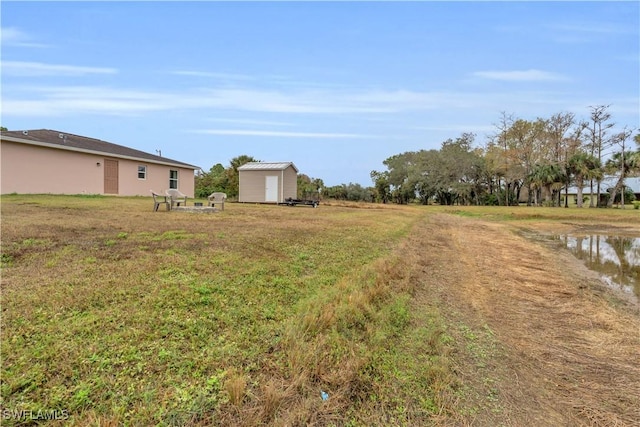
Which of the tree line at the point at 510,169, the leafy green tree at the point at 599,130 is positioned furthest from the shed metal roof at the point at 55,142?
the leafy green tree at the point at 599,130

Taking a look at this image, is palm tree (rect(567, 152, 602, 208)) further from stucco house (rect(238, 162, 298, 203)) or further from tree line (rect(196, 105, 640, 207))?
stucco house (rect(238, 162, 298, 203))

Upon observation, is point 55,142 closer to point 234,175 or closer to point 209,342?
point 234,175

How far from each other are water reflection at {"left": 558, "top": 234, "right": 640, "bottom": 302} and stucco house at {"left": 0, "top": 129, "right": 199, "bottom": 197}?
67.5 feet

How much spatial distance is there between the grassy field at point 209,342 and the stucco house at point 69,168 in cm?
1307

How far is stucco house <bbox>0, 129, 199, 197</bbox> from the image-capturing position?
13867 millimetres

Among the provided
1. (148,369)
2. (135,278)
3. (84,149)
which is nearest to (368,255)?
(135,278)

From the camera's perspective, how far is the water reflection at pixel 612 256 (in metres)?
6.00

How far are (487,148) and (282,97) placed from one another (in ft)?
89.8

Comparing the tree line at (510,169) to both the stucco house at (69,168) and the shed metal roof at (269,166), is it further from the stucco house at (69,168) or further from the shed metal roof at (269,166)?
the stucco house at (69,168)

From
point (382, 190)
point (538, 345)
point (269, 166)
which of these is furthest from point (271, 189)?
point (382, 190)

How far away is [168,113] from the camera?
866 inches

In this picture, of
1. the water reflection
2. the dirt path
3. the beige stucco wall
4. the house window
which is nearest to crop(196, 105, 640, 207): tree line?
the house window

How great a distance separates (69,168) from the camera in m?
15.8

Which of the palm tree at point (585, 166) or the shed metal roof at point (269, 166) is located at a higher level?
the palm tree at point (585, 166)
